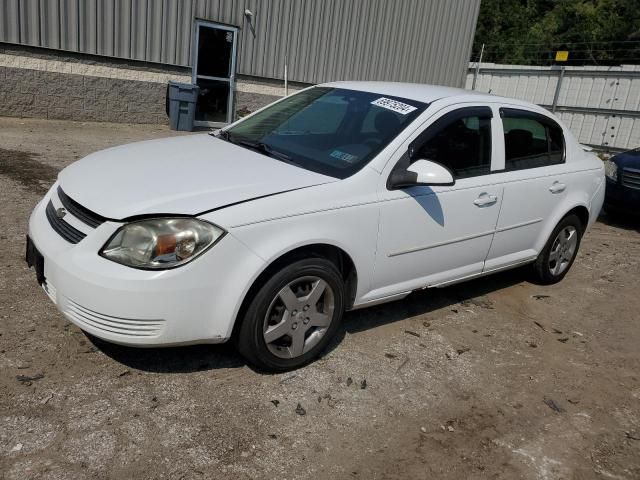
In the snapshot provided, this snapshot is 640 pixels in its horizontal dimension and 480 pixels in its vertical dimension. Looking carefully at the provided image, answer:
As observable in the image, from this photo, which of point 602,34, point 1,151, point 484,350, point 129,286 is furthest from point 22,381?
point 602,34

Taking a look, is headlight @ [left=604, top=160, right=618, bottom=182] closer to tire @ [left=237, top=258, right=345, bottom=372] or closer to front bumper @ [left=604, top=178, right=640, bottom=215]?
front bumper @ [left=604, top=178, right=640, bottom=215]

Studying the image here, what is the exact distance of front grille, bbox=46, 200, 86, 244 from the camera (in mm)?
2992

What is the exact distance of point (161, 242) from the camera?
281 centimetres

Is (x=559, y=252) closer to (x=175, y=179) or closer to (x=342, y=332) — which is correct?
(x=342, y=332)

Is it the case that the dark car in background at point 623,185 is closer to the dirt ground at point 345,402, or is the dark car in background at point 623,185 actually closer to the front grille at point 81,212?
the dirt ground at point 345,402

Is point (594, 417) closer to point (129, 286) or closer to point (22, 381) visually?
point (129, 286)

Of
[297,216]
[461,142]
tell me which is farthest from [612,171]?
[297,216]

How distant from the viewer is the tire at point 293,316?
3086 mm

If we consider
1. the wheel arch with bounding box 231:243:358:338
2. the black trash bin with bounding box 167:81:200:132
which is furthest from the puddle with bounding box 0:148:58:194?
the black trash bin with bounding box 167:81:200:132

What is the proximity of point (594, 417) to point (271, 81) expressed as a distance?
37.8 ft

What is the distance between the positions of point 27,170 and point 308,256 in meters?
5.24

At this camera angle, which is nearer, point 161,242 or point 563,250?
point 161,242

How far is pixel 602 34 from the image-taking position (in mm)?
27203

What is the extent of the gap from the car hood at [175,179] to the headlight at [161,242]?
6cm
